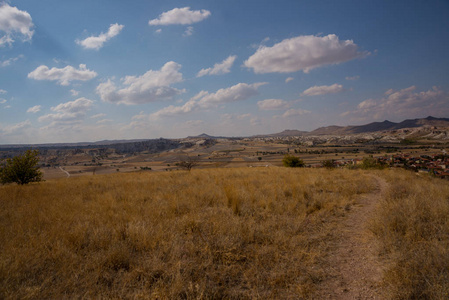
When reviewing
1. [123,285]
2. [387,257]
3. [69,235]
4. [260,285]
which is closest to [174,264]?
[123,285]

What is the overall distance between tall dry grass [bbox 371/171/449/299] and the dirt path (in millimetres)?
207

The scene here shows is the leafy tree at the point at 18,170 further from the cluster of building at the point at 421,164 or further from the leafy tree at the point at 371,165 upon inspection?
the cluster of building at the point at 421,164

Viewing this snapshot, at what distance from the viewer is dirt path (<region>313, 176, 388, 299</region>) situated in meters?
2.80

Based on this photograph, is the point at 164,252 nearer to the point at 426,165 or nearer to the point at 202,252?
the point at 202,252

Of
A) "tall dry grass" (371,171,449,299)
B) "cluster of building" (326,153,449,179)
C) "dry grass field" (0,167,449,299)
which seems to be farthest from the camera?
"cluster of building" (326,153,449,179)

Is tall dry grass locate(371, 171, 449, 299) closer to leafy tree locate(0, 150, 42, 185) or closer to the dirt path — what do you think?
the dirt path

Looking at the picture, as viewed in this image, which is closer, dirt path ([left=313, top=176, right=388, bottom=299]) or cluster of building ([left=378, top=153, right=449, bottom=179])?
dirt path ([left=313, top=176, right=388, bottom=299])

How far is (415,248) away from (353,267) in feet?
4.09

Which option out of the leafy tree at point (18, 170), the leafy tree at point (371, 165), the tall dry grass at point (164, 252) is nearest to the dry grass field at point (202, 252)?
the tall dry grass at point (164, 252)

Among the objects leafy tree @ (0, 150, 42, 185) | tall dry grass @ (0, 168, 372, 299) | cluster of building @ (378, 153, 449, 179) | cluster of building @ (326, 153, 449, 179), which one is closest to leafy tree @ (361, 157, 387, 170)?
cluster of building @ (326, 153, 449, 179)

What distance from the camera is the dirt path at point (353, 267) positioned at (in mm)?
2803

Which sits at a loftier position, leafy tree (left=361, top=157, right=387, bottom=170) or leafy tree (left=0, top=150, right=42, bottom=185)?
leafy tree (left=0, top=150, right=42, bottom=185)

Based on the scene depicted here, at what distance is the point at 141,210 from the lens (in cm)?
598

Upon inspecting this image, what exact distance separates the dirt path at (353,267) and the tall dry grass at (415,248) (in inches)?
8.2
